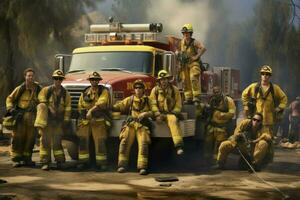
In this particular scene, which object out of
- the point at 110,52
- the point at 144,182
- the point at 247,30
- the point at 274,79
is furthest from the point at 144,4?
the point at 144,182

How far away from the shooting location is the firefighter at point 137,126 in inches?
367

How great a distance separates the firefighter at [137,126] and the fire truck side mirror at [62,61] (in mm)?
2398

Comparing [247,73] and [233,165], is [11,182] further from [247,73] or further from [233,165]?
[247,73]

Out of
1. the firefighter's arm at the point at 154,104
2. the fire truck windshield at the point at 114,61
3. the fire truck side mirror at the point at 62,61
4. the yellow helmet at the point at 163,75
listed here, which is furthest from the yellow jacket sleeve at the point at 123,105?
the fire truck side mirror at the point at 62,61

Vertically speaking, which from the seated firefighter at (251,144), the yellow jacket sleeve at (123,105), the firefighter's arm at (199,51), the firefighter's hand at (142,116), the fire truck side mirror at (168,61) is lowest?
the seated firefighter at (251,144)

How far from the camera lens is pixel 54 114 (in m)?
9.70

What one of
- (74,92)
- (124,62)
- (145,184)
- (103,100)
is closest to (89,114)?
(103,100)

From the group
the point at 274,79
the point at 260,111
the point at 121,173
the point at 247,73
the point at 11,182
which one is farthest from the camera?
the point at 247,73

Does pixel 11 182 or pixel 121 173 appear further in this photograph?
pixel 121 173

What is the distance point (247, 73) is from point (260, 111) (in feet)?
74.5

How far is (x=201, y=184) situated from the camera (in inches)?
329

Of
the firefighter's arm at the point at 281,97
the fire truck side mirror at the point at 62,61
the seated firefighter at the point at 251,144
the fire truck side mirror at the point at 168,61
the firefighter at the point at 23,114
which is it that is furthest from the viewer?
the fire truck side mirror at the point at 62,61

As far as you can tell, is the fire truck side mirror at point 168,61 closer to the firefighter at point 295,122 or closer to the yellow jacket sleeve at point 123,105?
the yellow jacket sleeve at point 123,105

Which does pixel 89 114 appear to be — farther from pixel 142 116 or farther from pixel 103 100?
pixel 142 116
